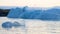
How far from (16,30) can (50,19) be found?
335 mm

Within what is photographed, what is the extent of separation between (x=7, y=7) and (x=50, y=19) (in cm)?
42

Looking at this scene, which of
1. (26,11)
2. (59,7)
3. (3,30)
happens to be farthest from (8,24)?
(59,7)

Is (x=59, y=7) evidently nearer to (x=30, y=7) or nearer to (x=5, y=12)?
(x=30, y=7)

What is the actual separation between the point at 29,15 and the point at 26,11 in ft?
0.16

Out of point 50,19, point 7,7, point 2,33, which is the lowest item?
point 2,33

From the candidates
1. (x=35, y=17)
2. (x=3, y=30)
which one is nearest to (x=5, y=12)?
(x=3, y=30)

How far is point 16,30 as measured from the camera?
2.72 ft

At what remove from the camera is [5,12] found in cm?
84

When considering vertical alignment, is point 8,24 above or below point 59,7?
below

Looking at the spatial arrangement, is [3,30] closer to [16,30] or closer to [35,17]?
[16,30]

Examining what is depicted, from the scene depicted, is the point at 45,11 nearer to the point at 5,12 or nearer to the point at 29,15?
the point at 29,15

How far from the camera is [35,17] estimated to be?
83cm
